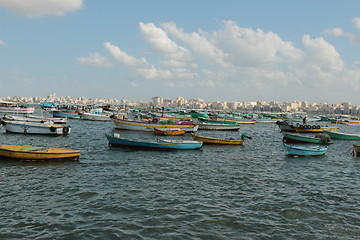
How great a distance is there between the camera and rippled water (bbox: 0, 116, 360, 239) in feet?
36.1

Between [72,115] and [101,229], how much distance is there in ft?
Answer: 225

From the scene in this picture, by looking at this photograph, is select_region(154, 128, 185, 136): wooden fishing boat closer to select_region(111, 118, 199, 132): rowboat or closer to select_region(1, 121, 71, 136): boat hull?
select_region(111, 118, 199, 132): rowboat

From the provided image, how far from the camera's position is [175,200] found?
46.8 feet

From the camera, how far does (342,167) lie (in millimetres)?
24609

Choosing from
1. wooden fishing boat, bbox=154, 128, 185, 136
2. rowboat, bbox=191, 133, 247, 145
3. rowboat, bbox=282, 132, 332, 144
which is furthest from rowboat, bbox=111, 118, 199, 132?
rowboat, bbox=282, 132, 332, 144

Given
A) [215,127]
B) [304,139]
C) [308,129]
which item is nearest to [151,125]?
[215,127]

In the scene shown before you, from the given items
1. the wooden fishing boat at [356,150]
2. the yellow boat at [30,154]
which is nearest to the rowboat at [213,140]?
the wooden fishing boat at [356,150]

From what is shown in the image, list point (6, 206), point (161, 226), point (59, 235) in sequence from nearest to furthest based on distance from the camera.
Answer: point (59, 235)
point (161, 226)
point (6, 206)

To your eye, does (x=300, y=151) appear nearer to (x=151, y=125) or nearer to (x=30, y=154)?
(x=30, y=154)

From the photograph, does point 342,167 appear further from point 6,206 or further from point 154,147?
point 6,206

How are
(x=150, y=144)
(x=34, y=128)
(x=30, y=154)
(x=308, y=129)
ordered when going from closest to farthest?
1. (x=30, y=154)
2. (x=150, y=144)
3. (x=34, y=128)
4. (x=308, y=129)

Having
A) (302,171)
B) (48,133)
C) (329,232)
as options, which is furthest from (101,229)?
(48,133)

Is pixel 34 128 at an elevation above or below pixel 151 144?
above

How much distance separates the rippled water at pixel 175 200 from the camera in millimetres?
11016
